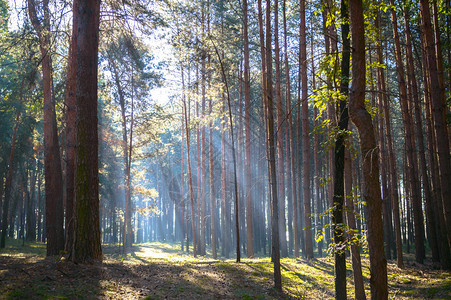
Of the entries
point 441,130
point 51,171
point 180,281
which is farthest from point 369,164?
point 51,171

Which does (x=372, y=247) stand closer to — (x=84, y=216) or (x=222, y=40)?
(x=84, y=216)

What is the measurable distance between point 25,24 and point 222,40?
25.3 ft

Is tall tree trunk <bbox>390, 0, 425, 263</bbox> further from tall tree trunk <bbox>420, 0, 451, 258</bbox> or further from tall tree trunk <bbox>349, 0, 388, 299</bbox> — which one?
tall tree trunk <bbox>349, 0, 388, 299</bbox>

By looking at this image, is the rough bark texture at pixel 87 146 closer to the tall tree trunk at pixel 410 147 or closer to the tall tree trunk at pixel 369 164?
the tall tree trunk at pixel 369 164

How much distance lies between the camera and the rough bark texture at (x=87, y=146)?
7.84 meters

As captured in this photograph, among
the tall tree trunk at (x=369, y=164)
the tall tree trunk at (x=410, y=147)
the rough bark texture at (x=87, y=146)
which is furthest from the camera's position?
the tall tree trunk at (x=410, y=147)

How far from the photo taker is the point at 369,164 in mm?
4699

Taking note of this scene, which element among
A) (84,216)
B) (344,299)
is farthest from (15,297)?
(344,299)

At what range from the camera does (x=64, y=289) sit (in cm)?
598

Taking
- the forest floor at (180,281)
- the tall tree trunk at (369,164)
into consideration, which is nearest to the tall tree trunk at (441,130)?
the forest floor at (180,281)

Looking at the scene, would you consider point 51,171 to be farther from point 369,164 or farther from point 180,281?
point 369,164

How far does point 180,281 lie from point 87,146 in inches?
161

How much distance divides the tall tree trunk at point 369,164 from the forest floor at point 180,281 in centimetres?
297

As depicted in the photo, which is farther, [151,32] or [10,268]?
[151,32]
